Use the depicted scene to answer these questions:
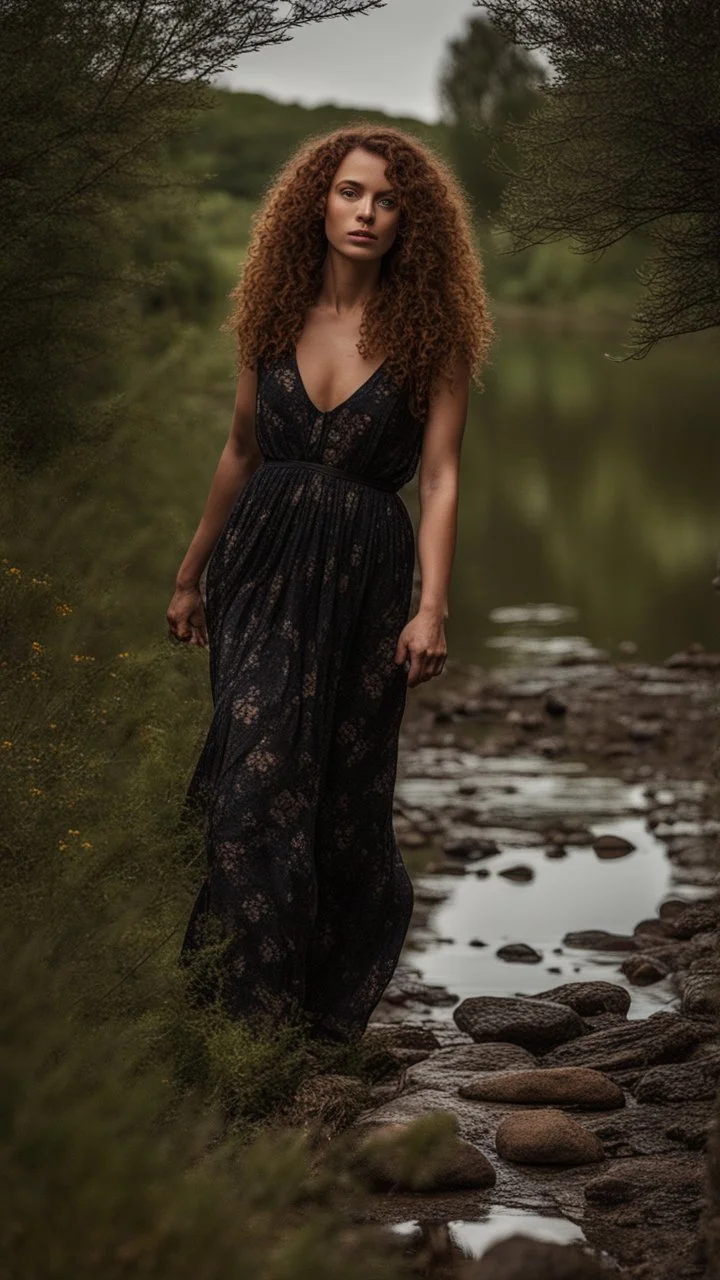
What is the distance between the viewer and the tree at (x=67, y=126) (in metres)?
5.57

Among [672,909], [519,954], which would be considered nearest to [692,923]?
[672,909]

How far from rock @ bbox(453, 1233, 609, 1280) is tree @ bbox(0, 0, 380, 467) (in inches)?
136

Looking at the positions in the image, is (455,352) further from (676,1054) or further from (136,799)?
(676,1054)

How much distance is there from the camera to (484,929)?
707cm

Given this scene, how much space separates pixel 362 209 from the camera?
4629mm

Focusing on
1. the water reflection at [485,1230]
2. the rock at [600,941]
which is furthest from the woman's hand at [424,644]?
the rock at [600,941]

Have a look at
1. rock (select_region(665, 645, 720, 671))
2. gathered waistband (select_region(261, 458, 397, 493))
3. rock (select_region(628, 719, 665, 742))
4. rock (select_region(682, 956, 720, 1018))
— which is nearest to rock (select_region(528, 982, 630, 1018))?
rock (select_region(682, 956, 720, 1018))

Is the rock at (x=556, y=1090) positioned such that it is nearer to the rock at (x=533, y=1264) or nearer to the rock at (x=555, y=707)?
the rock at (x=533, y=1264)

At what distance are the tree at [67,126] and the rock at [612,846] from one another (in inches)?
121

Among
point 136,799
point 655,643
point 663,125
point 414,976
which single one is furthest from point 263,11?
point 655,643

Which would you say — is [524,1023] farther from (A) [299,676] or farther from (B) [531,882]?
(B) [531,882]

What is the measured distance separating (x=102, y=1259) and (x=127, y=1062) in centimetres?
69

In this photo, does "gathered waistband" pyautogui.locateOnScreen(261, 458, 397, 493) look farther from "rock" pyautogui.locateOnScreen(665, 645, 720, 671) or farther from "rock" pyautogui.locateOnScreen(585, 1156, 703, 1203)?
"rock" pyautogui.locateOnScreen(665, 645, 720, 671)

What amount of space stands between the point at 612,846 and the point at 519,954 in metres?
1.60
